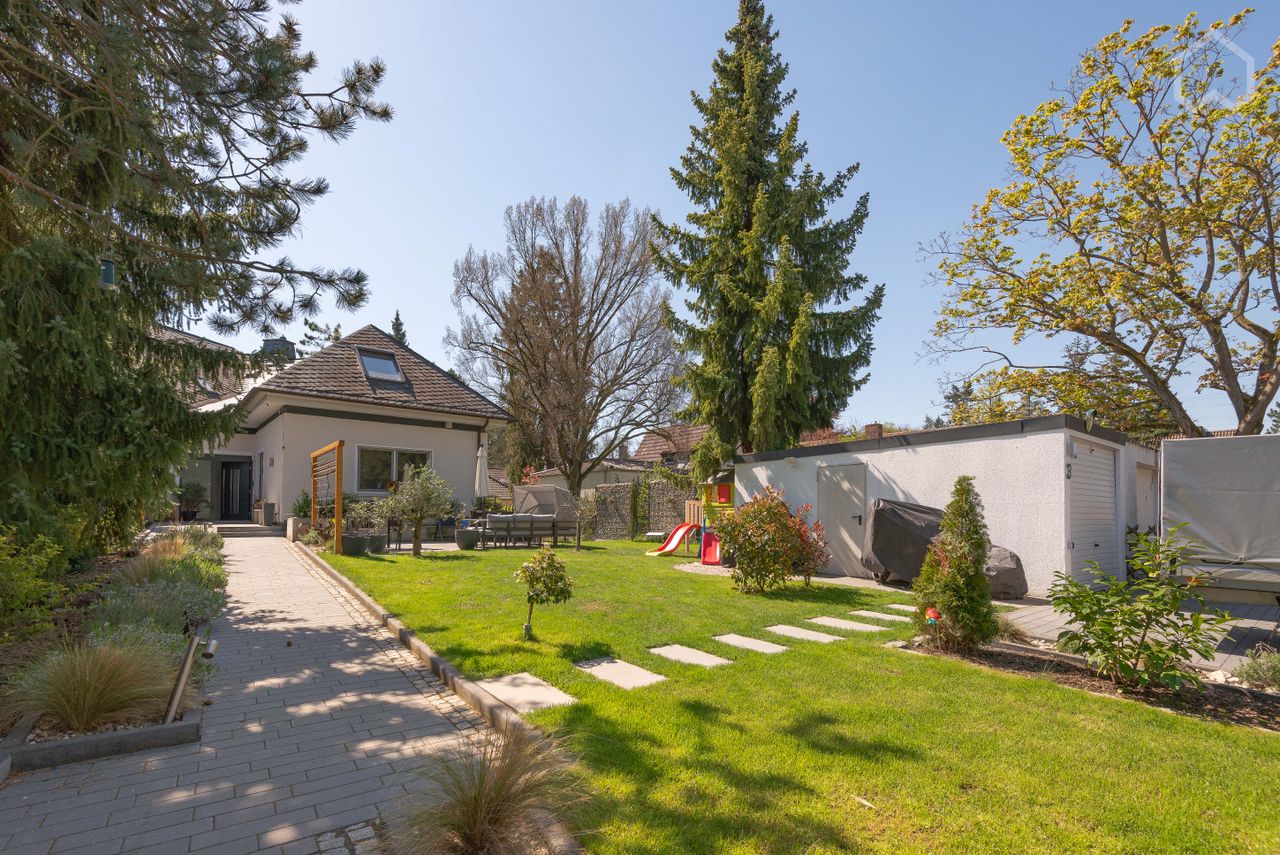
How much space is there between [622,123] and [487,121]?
301 cm

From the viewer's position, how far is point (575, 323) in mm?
24719

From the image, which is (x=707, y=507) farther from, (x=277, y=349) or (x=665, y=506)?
(x=277, y=349)

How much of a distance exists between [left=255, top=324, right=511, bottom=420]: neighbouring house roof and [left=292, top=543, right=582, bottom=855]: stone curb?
35.4 feet

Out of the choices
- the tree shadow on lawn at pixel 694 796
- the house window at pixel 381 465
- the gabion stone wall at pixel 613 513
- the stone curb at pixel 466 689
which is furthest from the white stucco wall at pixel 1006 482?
the house window at pixel 381 465

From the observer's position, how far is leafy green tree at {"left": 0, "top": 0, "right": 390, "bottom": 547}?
507 centimetres

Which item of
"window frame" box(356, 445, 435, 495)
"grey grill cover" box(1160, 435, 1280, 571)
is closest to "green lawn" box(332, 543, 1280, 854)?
"grey grill cover" box(1160, 435, 1280, 571)

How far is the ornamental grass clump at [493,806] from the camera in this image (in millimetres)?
2427

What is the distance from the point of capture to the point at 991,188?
15.8m

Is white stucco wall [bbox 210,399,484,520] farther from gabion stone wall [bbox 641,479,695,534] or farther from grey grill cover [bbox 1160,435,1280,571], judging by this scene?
grey grill cover [bbox 1160,435,1280,571]

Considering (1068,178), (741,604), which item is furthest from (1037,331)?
(741,604)

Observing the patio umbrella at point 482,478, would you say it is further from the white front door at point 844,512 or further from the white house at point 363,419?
the white front door at point 844,512

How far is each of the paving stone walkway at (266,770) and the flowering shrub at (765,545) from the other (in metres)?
5.25

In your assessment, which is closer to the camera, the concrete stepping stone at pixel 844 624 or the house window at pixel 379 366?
the concrete stepping stone at pixel 844 624

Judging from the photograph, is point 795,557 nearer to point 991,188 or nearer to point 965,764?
point 965,764
